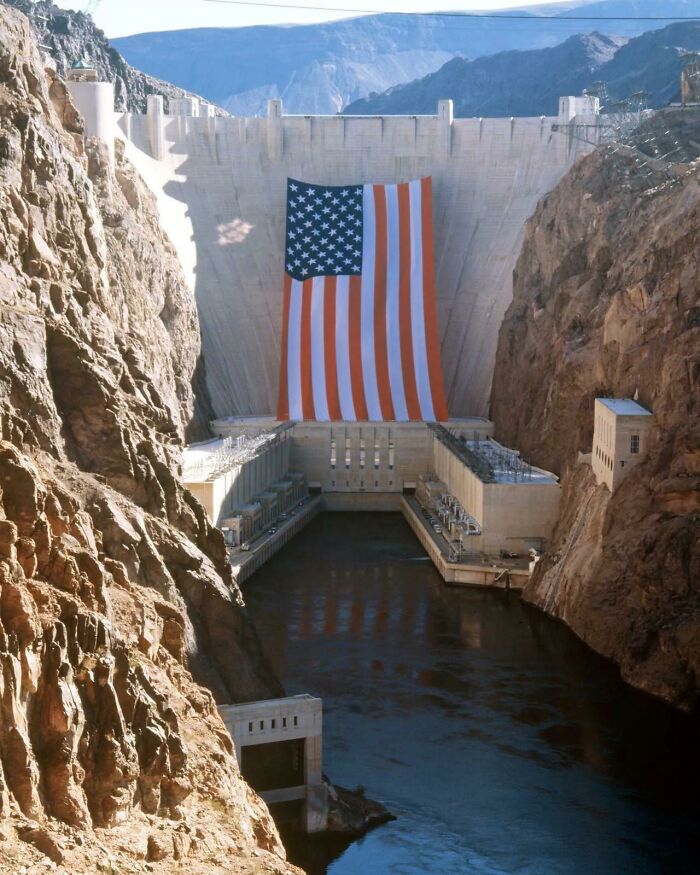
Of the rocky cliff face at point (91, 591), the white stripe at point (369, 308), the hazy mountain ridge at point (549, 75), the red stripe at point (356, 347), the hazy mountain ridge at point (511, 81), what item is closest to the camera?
the rocky cliff face at point (91, 591)

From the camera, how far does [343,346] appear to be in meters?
81.1

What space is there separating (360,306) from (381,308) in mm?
1027

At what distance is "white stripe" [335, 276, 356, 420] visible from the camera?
80250mm

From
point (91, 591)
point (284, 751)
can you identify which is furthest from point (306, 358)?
point (91, 591)

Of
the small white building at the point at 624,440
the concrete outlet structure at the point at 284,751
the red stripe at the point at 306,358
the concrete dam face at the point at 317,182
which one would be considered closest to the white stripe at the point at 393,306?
the concrete dam face at the point at 317,182

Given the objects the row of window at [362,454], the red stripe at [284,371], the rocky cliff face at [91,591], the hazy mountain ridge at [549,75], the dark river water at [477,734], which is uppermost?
the hazy mountain ridge at [549,75]

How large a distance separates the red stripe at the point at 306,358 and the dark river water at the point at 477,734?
1832cm

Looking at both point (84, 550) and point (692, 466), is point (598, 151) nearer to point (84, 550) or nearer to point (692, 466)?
point (692, 466)

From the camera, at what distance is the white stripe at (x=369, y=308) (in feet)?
263

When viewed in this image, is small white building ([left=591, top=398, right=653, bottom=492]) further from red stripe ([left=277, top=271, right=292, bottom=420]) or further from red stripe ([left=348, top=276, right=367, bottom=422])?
red stripe ([left=277, top=271, right=292, bottom=420])

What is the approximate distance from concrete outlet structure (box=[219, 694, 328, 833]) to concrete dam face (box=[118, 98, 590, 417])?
147 ft

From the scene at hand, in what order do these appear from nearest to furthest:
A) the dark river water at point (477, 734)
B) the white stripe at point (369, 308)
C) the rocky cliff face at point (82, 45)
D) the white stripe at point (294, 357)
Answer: the dark river water at point (477, 734) → the white stripe at point (369, 308) → the white stripe at point (294, 357) → the rocky cliff face at point (82, 45)

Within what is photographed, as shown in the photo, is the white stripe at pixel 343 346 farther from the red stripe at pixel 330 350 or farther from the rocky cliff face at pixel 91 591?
the rocky cliff face at pixel 91 591

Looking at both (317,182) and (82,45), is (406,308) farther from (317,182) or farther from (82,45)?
(82,45)
